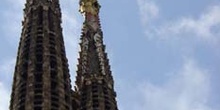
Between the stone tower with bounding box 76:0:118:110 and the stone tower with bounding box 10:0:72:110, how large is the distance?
2984 millimetres

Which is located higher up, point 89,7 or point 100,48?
point 89,7

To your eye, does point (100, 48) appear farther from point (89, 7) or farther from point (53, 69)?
point (53, 69)

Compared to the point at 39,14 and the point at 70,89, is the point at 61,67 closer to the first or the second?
the point at 70,89

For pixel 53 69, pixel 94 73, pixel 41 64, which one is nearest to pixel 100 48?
pixel 94 73

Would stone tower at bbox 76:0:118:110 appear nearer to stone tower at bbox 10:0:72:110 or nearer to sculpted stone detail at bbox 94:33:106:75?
sculpted stone detail at bbox 94:33:106:75

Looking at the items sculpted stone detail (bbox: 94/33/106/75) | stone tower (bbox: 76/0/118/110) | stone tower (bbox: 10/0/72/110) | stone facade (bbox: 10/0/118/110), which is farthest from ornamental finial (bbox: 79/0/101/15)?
→ stone tower (bbox: 10/0/72/110)

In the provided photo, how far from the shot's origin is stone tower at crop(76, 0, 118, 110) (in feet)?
210

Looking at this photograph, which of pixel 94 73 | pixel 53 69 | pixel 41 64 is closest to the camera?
pixel 53 69

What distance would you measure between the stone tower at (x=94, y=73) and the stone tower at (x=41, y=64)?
2984 millimetres

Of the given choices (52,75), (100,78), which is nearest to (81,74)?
(100,78)

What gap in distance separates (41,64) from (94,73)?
620cm

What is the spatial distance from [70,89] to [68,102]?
1.64 m

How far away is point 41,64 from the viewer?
61438mm

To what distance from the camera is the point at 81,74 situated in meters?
67.4
